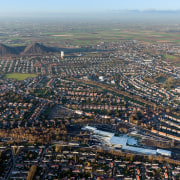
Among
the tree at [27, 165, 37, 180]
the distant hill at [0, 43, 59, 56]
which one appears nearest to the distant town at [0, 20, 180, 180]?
the tree at [27, 165, 37, 180]

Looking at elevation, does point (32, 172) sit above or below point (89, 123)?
below

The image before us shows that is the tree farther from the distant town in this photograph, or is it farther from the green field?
the green field

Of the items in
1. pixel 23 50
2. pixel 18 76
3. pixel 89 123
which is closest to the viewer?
pixel 89 123

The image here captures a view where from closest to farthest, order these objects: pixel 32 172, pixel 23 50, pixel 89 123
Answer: pixel 32 172, pixel 89 123, pixel 23 50

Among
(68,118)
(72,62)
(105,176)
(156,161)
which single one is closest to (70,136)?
(68,118)

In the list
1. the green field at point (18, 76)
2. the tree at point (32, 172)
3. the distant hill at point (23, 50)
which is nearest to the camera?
the tree at point (32, 172)

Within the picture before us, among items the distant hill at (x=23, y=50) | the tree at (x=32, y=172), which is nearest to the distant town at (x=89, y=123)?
the tree at (x=32, y=172)

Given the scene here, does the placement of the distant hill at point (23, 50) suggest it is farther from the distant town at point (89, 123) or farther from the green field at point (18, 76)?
the green field at point (18, 76)

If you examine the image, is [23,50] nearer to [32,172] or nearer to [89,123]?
[89,123]

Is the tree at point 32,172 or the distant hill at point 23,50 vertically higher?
the distant hill at point 23,50

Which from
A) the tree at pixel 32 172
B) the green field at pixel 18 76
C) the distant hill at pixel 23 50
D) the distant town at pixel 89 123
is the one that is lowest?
the tree at pixel 32 172

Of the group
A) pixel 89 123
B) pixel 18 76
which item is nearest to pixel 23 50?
pixel 18 76

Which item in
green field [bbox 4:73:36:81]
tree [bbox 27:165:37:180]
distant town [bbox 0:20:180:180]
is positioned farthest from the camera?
green field [bbox 4:73:36:81]
